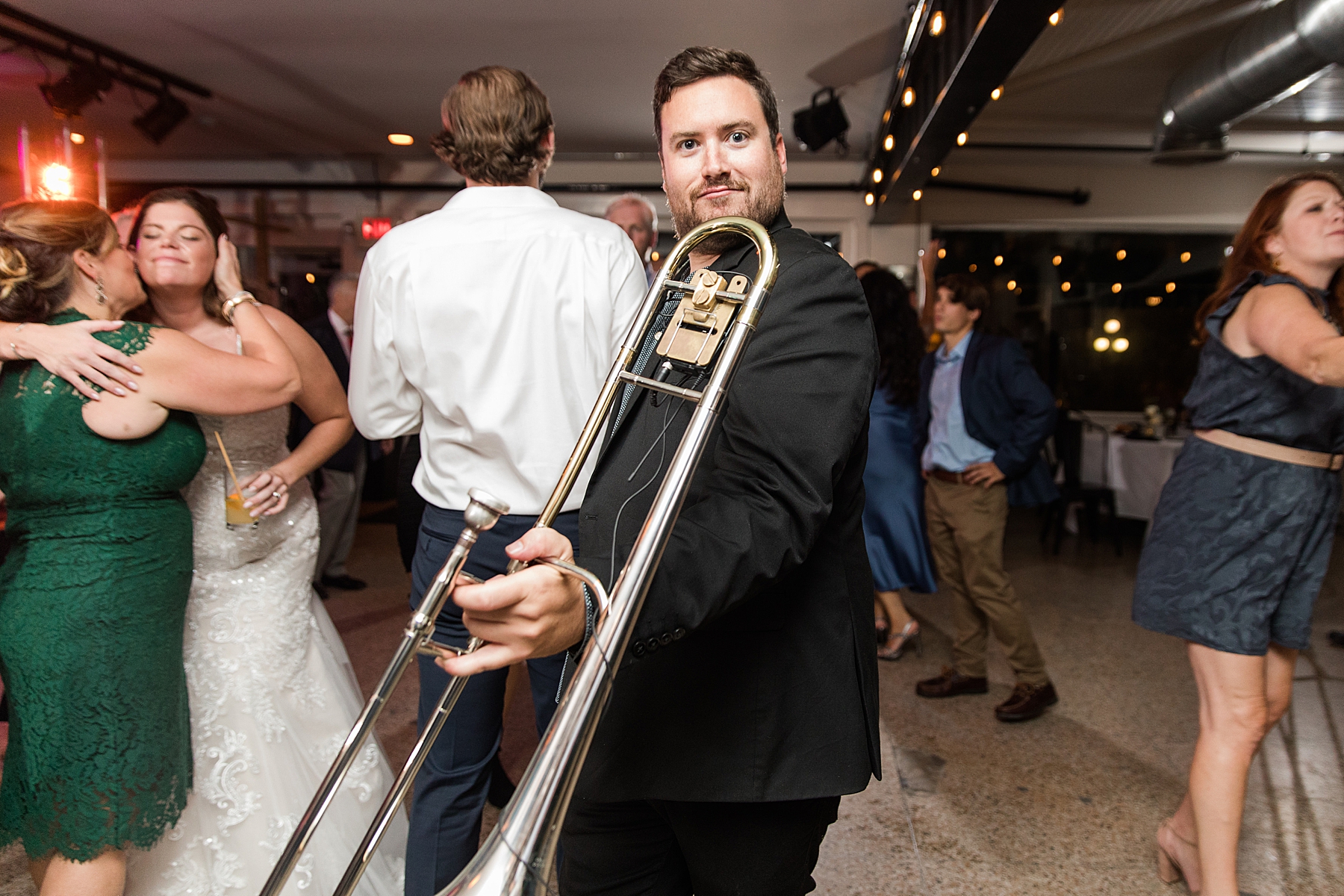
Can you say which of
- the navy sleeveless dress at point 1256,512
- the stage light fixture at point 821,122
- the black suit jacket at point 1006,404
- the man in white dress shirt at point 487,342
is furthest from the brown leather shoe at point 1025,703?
the stage light fixture at point 821,122

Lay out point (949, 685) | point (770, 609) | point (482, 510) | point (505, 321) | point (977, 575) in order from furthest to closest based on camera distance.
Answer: point (949, 685) → point (977, 575) → point (505, 321) → point (770, 609) → point (482, 510)

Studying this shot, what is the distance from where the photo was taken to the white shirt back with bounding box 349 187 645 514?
1.62 meters

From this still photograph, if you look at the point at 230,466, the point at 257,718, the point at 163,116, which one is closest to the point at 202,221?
the point at 230,466

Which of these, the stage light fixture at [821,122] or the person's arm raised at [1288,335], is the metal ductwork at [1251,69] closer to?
the stage light fixture at [821,122]

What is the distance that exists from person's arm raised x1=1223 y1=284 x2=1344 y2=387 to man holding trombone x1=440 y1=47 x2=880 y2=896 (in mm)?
1139

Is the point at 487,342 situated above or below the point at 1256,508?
above

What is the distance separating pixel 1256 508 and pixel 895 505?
167 cm

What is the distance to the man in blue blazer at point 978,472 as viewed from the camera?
3070mm

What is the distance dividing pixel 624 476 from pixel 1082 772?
2.35m

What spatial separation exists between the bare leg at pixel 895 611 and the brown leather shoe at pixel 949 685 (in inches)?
15.3

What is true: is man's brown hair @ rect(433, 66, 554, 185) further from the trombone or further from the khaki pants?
the khaki pants

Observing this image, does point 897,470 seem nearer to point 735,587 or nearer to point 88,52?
point 735,587

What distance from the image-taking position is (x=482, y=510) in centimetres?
76

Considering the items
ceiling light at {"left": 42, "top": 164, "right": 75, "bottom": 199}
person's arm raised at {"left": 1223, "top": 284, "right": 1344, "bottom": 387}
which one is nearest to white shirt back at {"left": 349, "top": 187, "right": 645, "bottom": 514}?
person's arm raised at {"left": 1223, "top": 284, "right": 1344, "bottom": 387}
